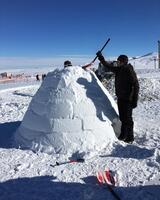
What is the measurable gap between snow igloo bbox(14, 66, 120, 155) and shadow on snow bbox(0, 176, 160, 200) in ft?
3.87

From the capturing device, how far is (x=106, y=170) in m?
5.48

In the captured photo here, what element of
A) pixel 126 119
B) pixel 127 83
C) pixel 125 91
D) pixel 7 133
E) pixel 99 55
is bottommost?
pixel 7 133

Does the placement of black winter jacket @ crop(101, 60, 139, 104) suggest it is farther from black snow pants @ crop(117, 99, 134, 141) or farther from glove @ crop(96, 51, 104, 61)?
glove @ crop(96, 51, 104, 61)

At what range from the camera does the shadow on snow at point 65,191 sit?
15.6ft

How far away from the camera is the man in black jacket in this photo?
263 inches

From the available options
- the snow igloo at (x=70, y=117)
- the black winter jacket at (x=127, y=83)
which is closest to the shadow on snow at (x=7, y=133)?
the snow igloo at (x=70, y=117)

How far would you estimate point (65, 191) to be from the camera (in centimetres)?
497

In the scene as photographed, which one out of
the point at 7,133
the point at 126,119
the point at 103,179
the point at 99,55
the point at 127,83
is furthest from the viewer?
the point at 7,133

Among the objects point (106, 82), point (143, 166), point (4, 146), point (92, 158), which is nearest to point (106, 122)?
point (92, 158)

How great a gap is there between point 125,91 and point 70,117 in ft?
3.60

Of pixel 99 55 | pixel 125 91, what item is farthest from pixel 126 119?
pixel 99 55

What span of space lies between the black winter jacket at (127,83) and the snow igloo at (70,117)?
0.47m

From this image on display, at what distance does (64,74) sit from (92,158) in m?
1.78

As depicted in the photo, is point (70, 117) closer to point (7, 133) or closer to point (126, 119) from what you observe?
point (126, 119)
